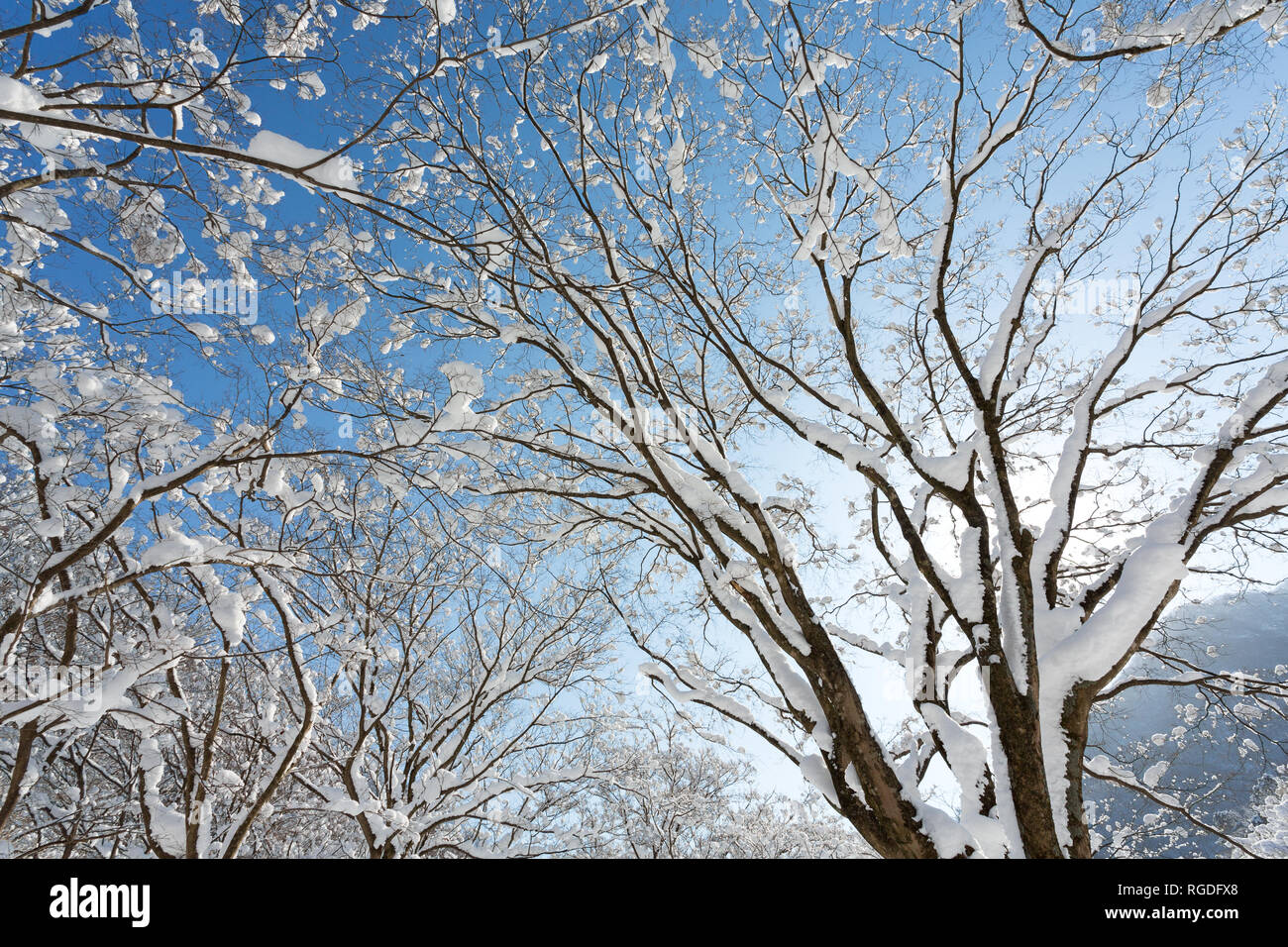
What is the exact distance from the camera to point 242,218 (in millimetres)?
3125

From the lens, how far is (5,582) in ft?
20.5

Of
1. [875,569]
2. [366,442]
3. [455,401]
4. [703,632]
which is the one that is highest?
[366,442]

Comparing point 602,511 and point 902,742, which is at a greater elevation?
point 602,511

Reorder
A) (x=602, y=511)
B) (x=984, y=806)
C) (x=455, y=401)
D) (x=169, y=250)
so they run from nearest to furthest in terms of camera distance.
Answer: (x=455, y=401) → (x=169, y=250) → (x=984, y=806) → (x=602, y=511)

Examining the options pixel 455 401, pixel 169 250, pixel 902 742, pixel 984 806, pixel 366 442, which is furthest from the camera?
pixel 902 742

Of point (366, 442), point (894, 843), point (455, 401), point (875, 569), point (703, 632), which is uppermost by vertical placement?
point (366, 442)

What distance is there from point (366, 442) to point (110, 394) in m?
1.39

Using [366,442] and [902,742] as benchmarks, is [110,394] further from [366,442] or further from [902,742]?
[902,742]

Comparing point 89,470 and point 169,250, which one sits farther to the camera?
point 89,470

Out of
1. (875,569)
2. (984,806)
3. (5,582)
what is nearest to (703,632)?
(875,569)

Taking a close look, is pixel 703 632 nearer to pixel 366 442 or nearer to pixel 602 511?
pixel 602 511

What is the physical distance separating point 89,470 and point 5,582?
4198 millimetres
